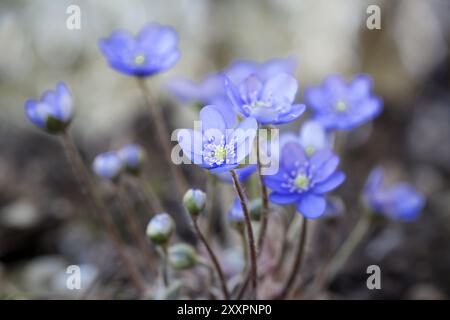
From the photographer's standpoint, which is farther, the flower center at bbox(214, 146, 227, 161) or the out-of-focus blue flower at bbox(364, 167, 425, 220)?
the out-of-focus blue flower at bbox(364, 167, 425, 220)

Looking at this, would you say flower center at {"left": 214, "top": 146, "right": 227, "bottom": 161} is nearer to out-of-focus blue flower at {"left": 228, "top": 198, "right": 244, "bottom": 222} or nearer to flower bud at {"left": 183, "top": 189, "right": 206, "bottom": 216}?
flower bud at {"left": 183, "top": 189, "right": 206, "bottom": 216}

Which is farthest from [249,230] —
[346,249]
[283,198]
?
[346,249]

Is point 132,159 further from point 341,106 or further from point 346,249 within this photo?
point 346,249

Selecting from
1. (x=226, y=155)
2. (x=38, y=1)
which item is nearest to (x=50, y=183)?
(x=38, y=1)

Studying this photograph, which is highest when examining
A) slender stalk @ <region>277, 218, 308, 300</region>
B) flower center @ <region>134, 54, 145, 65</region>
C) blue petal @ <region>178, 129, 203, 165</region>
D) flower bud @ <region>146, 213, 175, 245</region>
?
flower center @ <region>134, 54, 145, 65</region>

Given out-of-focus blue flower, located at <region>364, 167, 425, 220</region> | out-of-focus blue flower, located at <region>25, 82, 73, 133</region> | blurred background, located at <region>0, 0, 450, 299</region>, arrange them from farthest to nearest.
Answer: blurred background, located at <region>0, 0, 450, 299</region>
out-of-focus blue flower, located at <region>364, 167, 425, 220</region>
out-of-focus blue flower, located at <region>25, 82, 73, 133</region>

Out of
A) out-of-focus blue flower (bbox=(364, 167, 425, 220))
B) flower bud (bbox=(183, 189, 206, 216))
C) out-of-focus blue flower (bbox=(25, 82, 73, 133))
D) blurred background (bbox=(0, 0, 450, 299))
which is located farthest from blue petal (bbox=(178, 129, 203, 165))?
blurred background (bbox=(0, 0, 450, 299))

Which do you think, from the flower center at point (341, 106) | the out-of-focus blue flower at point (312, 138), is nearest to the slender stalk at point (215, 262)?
the out-of-focus blue flower at point (312, 138)
